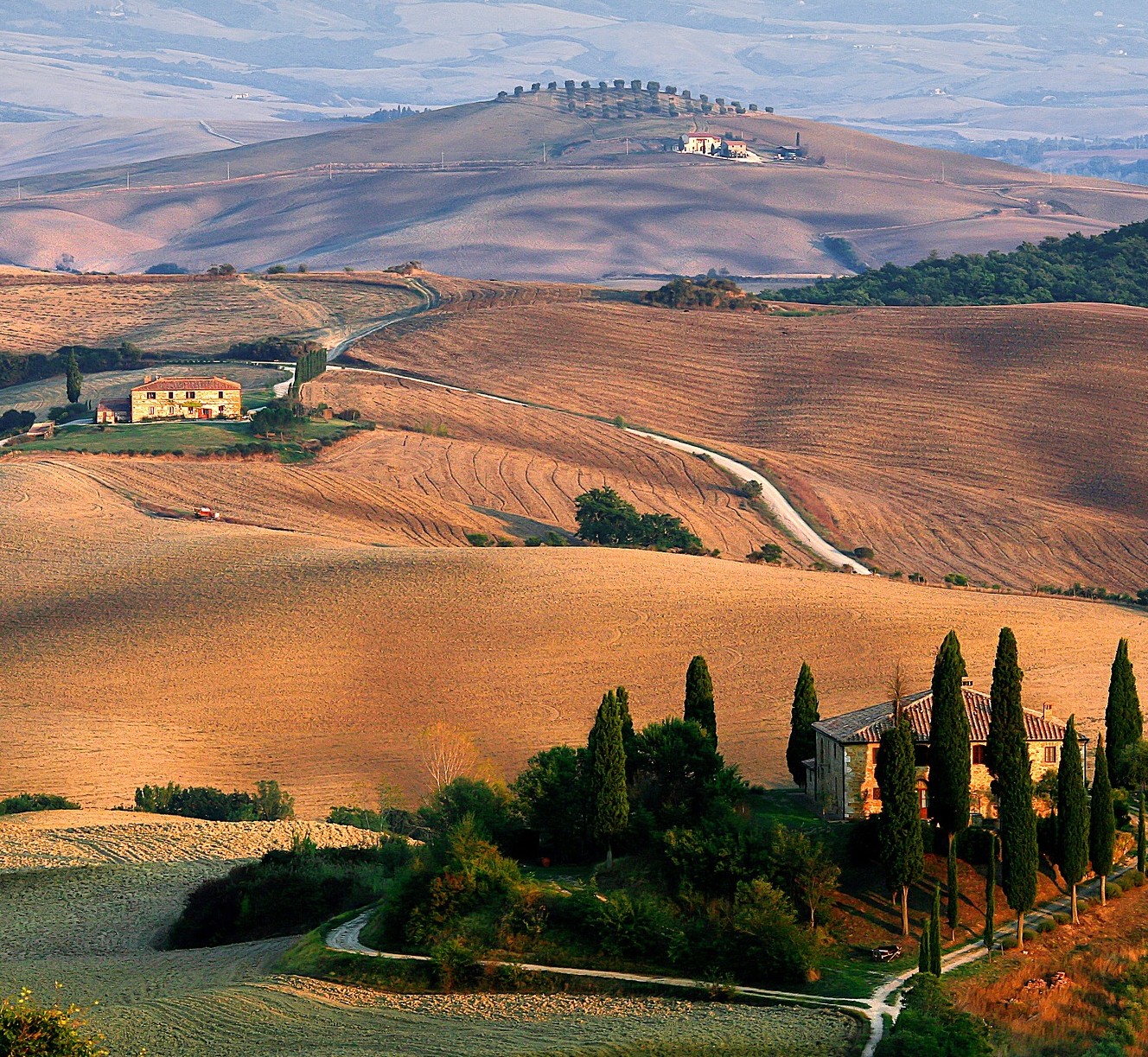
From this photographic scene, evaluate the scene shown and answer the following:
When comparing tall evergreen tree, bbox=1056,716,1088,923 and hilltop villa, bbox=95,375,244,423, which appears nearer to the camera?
tall evergreen tree, bbox=1056,716,1088,923

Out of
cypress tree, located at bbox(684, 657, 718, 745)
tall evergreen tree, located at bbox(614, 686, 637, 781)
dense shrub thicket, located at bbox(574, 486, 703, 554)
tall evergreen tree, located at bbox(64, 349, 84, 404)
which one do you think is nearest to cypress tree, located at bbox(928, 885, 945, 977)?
tall evergreen tree, located at bbox(614, 686, 637, 781)

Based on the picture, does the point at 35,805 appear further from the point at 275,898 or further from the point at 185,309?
the point at 185,309

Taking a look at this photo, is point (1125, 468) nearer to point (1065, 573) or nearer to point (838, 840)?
point (1065, 573)

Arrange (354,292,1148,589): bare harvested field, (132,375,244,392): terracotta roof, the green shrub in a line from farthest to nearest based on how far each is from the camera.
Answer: (132,375,244,392): terracotta roof
(354,292,1148,589): bare harvested field
the green shrub

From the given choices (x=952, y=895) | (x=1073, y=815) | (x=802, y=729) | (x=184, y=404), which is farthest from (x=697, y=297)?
(x=952, y=895)

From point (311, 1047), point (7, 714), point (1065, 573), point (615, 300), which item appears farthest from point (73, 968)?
point (615, 300)

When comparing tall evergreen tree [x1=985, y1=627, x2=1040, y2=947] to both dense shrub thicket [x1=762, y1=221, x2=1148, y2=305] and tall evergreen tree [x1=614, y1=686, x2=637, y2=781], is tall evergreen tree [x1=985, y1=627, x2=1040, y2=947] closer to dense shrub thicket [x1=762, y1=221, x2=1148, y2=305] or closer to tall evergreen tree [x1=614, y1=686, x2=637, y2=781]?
tall evergreen tree [x1=614, y1=686, x2=637, y2=781]

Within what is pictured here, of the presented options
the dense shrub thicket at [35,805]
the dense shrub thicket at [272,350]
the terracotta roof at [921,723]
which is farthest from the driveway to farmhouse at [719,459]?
the dense shrub thicket at [35,805]

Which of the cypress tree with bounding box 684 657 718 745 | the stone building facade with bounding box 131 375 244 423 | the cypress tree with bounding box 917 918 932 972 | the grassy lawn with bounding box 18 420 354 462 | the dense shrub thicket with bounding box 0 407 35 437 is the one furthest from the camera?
the stone building facade with bounding box 131 375 244 423
